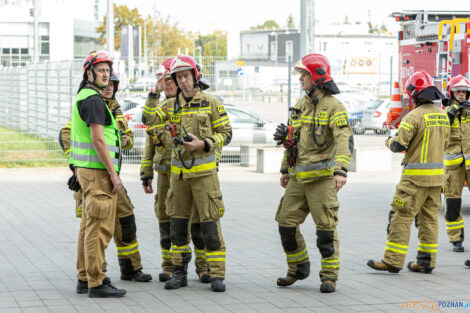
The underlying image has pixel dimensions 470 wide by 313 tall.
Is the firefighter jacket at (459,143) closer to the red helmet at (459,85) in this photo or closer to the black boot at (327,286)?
the red helmet at (459,85)

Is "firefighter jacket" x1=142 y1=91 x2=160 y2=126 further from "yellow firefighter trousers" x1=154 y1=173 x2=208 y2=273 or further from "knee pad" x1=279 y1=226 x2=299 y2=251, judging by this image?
"knee pad" x1=279 y1=226 x2=299 y2=251

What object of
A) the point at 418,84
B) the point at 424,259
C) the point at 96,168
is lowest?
the point at 424,259

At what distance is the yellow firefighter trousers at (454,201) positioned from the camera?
29.5 ft

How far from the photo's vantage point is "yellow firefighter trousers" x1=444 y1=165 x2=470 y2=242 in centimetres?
900

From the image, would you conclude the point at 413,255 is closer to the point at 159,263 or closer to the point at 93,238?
the point at 159,263

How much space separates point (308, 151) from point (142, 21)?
71.6 meters

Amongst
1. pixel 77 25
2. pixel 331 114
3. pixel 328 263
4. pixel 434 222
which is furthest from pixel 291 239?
pixel 77 25

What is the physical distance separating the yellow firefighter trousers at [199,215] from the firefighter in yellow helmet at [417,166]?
1.72 m

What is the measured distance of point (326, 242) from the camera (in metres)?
6.96

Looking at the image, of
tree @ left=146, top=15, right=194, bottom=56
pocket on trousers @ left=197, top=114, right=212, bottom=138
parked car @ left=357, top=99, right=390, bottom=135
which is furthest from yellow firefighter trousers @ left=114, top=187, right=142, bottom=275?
tree @ left=146, top=15, right=194, bottom=56

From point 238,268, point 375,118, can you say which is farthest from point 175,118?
point 375,118

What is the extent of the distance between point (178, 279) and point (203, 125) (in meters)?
1.38

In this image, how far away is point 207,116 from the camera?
7.06 m

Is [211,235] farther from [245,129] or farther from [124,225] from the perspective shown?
[245,129]
